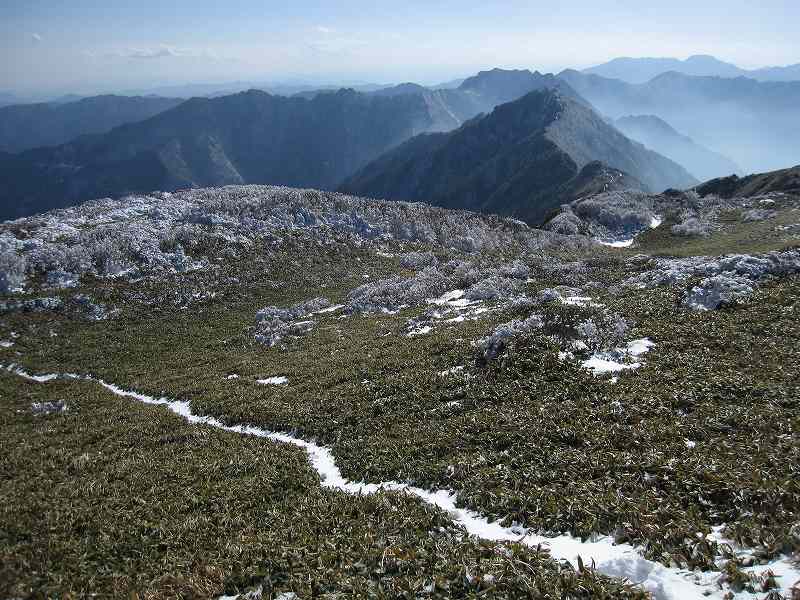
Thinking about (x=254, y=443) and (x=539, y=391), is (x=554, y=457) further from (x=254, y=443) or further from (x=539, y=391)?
(x=254, y=443)

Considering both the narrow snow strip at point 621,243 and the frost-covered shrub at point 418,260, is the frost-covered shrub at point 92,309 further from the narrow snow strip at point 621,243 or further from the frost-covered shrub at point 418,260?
the narrow snow strip at point 621,243

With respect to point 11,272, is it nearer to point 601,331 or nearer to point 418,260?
point 418,260

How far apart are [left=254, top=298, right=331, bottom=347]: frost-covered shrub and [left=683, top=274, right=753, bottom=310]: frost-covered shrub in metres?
30.9

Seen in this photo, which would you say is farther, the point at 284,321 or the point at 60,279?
the point at 60,279

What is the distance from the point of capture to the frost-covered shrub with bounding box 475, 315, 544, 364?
26531 mm

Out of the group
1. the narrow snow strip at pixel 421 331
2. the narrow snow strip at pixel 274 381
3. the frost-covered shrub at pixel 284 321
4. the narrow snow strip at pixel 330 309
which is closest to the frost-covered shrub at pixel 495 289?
the narrow snow strip at pixel 421 331

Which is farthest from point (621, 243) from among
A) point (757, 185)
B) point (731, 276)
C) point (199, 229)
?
point (199, 229)

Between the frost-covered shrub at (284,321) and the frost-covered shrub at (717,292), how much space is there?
101 ft

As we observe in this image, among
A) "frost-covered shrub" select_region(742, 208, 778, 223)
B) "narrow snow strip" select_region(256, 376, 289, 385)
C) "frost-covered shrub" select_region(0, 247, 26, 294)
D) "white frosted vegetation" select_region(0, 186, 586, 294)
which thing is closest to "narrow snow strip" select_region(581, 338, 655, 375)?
"narrow snow strip" select_region(256, 376, 289, 385)

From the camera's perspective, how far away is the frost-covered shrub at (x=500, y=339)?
26531 mm

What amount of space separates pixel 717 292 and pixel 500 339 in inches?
567

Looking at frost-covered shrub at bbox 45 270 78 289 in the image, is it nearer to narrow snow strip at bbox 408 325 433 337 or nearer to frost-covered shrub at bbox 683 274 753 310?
narrow snow strip at bbox 408 325 433 337

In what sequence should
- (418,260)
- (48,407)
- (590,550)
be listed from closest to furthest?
(590,550) → (48,407) → (418,260)

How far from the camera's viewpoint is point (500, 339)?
88.0ft
